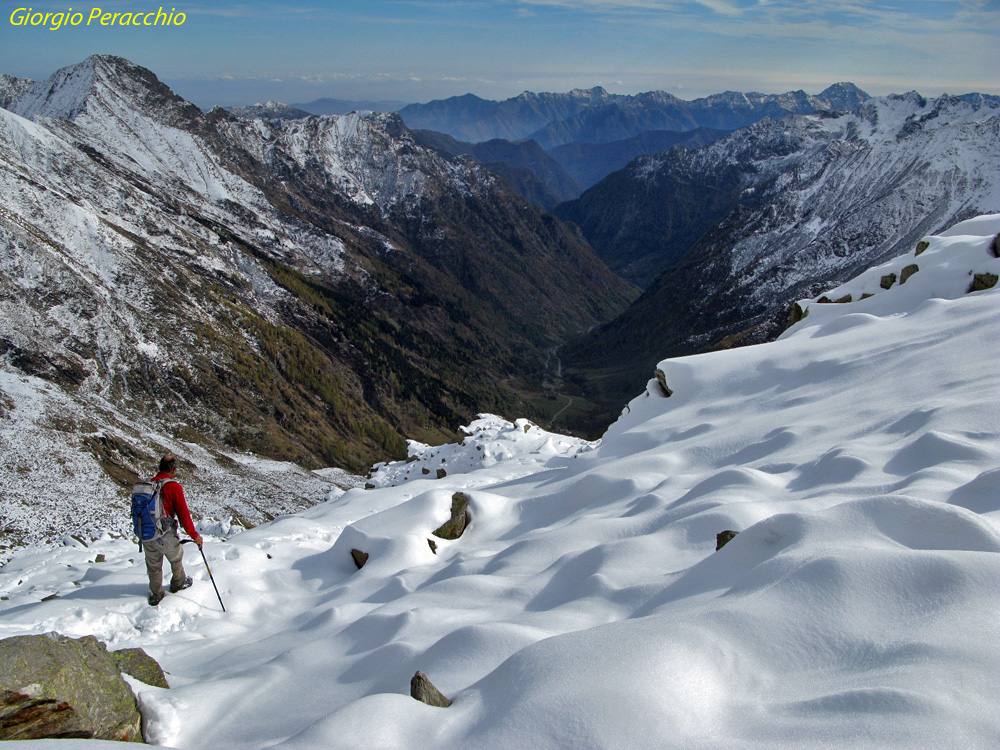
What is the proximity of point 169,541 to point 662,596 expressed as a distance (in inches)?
412

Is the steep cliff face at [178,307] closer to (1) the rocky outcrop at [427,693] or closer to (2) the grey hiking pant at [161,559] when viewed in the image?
(2) the grey hiking pant at [161,559]

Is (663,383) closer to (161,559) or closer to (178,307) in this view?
(161,559)

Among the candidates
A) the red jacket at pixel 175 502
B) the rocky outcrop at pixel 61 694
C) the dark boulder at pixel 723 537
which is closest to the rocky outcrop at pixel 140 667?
the rocky outcrop at pixel 61 694

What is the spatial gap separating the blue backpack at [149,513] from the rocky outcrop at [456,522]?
639cm

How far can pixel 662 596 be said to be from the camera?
28.1ft

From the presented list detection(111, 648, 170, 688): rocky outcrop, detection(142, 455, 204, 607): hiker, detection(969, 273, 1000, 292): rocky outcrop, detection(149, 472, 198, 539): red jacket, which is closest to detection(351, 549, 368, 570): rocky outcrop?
detection(142, 455, 204, 607): hiker

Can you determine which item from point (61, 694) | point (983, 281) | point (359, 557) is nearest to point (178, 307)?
point (359, 557)

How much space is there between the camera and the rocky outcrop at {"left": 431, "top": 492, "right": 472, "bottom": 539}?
51.7ft

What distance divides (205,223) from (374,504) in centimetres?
13242

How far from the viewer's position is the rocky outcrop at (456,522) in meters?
15.8

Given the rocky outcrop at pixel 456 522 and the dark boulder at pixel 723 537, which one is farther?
the rocky outcrop at pixel 456 522

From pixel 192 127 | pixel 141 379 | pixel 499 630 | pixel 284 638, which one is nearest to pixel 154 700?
pixel 284 638

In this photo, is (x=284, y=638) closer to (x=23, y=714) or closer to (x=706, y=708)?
(x=23, y=714)

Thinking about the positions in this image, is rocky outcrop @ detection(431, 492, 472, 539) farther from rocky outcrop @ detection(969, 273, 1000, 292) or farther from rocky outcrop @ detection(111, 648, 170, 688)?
rocky outcrop @ detection(969, 273, 1000, 292)
